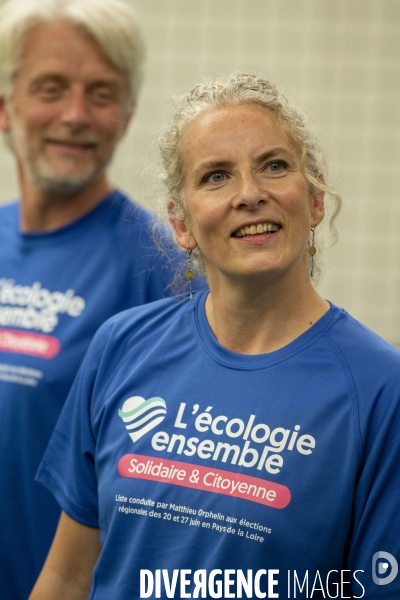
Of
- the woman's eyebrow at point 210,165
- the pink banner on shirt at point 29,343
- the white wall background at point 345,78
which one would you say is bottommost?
the pink banner on shirt at point 29,343

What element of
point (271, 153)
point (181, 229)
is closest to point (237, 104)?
point (271, 153)

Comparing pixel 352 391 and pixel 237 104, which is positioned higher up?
pixel 237 104

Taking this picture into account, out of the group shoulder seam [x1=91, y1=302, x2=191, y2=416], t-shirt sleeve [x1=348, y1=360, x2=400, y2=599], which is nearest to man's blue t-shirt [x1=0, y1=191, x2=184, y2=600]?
shoulder seam [x1=91, y1=302, x2=191, y2=416]

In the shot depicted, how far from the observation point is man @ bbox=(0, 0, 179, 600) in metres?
2.25

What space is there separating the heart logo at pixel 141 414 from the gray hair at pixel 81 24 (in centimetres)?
121

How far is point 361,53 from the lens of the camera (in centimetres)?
509

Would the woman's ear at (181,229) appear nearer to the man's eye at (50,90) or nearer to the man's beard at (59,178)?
the man's beard at (59,178)

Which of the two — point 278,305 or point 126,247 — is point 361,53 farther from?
point 278,305

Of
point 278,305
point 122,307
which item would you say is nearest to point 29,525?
point 122,307

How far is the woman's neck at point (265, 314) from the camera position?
170 cm

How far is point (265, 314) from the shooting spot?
173cm

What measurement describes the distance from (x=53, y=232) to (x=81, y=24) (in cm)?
63

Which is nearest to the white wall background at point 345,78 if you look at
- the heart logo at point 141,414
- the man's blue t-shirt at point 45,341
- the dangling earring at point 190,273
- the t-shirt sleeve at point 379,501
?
the man's blue t-shirt at point 45,341

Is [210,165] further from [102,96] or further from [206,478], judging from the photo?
[102,96]
